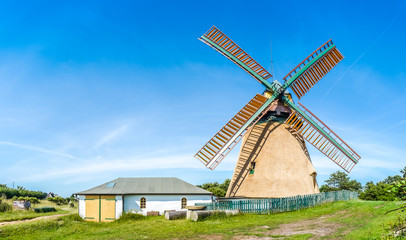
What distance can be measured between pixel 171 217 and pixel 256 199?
545 centimetres

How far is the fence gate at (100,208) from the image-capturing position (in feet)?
69.4

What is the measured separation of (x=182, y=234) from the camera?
13.3 m

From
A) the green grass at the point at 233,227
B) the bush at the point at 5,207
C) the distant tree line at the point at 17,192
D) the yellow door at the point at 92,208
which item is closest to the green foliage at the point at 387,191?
the green grass at the point at 233,227

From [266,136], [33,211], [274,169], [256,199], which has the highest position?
[266,136]

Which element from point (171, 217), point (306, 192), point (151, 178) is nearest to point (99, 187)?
point (151, 178)

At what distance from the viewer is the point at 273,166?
2033cm

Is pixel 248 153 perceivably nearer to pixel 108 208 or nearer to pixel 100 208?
pixel 108 208

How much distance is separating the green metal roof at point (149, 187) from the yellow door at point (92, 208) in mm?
427

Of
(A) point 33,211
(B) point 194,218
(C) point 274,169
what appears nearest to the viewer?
(B) point 194,218

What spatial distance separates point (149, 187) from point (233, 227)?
9794mm

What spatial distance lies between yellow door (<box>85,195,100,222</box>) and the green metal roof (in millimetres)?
427

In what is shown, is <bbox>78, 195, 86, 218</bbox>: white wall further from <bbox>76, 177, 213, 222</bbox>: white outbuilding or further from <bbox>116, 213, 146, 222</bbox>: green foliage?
<bbox>116, 213, 146, 222</bbox>: green foliage

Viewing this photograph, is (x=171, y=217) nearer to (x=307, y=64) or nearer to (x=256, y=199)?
(x=256, y=199)

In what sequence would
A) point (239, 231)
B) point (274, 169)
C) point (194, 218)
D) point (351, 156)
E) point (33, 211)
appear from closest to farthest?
point (239, 231) → point (194, 218) → point (274, 169) → point (351, 156) → point (33, 211)
